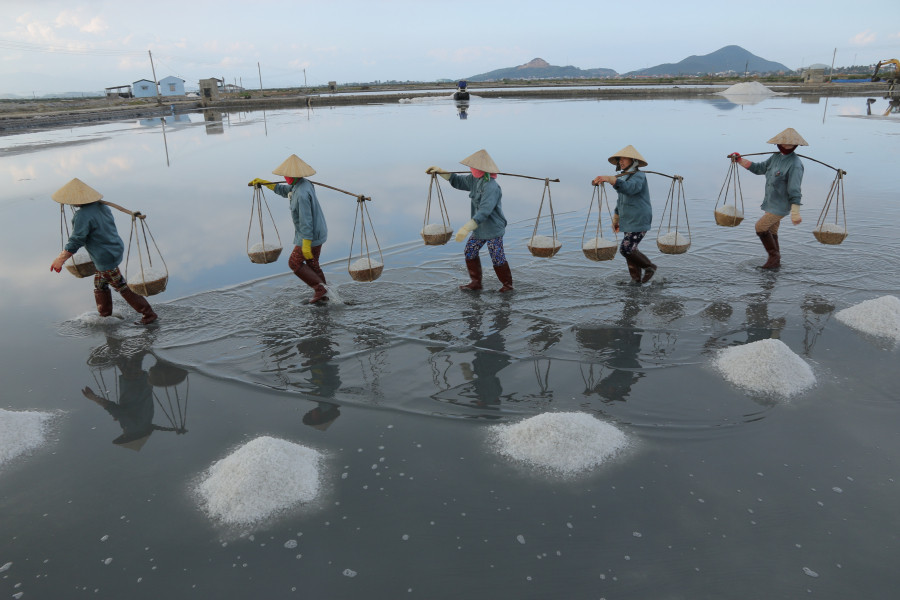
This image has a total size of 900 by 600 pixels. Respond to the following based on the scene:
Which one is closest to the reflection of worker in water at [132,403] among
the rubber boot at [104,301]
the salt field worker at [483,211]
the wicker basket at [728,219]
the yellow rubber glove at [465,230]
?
the rubber boot at [104,301]

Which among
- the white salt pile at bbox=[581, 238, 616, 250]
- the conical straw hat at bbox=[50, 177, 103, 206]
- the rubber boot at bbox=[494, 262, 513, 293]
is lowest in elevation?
the rubber boot at bbox=[494, 262, 513, 293]

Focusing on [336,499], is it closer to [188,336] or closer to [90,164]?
[188,336]

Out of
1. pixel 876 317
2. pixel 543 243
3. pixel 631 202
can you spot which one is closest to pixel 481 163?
pixel 543 243

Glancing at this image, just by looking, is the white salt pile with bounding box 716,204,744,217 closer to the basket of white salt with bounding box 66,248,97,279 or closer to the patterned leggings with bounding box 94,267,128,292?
the patterned leggings with bounding box 94,267,128,292

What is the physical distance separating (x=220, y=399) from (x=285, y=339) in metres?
1.08

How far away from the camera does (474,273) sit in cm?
632

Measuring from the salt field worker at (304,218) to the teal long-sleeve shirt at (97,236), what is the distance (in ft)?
4.59

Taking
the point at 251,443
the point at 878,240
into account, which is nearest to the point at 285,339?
the point at 251,443

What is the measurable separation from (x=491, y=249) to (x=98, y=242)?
377cm

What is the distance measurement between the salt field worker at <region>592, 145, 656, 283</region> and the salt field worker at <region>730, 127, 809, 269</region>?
112cm

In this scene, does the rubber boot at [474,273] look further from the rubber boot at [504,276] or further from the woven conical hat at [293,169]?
the woven conical hat at [293,169]

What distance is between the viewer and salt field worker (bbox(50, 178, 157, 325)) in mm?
5035

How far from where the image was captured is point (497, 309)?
592 centimetres

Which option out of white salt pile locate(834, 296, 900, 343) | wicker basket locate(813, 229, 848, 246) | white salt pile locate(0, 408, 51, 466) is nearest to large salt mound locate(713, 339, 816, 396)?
white salt pile locate(834, 296, 900, 343)
